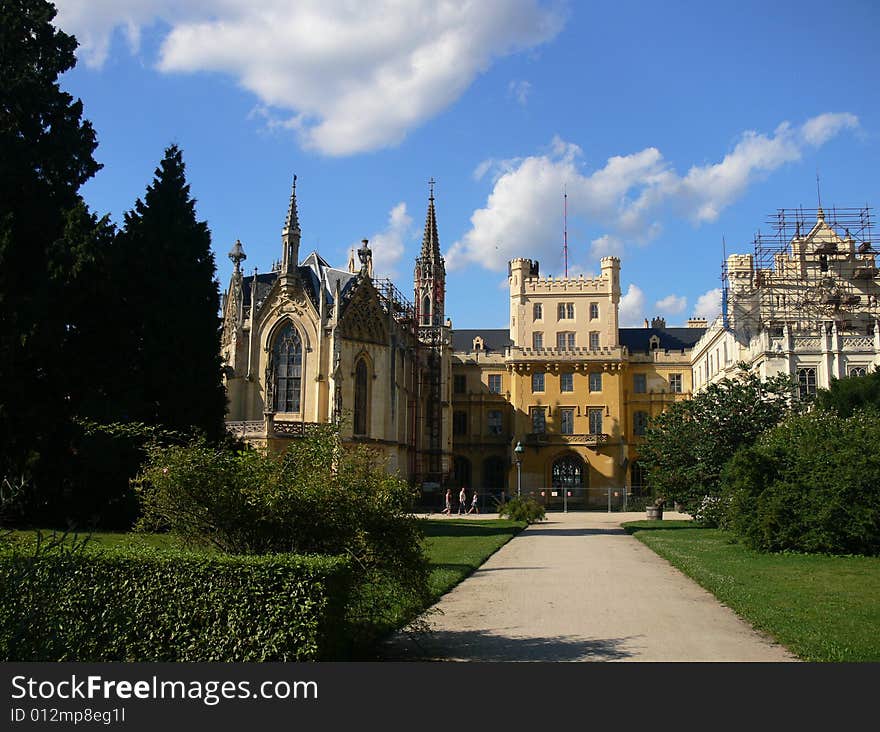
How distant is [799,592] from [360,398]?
33.2 meters

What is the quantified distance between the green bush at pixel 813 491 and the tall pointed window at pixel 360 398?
24.6 meters

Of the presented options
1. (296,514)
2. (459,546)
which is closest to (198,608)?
(296,514)

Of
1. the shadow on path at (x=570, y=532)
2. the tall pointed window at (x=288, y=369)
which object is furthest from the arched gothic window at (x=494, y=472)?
the shadow on path at (x=570, y=532)

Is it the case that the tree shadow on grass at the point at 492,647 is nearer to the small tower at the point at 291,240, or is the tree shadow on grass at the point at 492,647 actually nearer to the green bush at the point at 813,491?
the green bush at the point at 813,491

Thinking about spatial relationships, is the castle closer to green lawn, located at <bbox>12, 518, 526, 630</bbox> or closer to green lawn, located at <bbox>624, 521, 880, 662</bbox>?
green lawn, located at <bbox>12, 518, 526, 630</bbox>

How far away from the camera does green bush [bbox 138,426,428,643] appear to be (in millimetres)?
9664

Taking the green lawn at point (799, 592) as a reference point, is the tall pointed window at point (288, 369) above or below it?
above

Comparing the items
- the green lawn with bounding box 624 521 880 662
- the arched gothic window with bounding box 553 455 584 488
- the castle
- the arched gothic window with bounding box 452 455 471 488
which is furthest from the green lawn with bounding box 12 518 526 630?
the arched gothic window with bounding box 452 455 471 488

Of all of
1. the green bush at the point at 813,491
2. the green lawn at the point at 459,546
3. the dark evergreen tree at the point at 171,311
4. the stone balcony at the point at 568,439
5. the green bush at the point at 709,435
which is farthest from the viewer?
the stone balcony at the point at 568,439

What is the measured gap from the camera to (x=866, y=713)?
632cm

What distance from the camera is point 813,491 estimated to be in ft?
73.2

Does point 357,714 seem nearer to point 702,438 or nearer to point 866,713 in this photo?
point 866,713

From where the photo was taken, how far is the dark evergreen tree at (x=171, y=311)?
85.8 feet

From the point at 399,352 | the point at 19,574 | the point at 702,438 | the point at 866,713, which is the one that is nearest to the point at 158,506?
the point at 19,574
